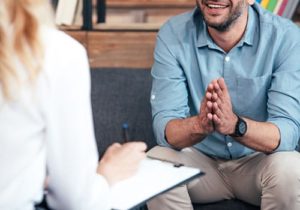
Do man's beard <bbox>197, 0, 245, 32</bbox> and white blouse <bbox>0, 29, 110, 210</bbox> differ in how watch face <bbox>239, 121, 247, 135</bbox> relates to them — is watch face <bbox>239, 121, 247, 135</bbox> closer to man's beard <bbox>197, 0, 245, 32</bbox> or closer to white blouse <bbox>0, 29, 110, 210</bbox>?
man's beard <bbox>197, 0, 245, 32</bbox>

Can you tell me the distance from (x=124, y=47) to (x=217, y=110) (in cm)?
106

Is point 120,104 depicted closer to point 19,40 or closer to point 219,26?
point 219,26

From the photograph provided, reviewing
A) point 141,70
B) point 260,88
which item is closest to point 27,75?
point 260,88

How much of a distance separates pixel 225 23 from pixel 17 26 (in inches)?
43.3

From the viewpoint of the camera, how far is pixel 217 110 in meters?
1.71

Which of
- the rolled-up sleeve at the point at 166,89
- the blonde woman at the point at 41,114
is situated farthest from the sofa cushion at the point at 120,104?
the blonde woman at the point at 41,114

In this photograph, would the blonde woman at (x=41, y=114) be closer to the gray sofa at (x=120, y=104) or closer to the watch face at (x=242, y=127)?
the watch face at (x=242, y=127)

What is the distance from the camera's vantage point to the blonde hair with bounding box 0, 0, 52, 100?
0.95m

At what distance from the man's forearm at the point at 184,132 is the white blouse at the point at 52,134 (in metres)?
0.78

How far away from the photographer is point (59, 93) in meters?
0.98

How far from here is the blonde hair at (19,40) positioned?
0.95 meters

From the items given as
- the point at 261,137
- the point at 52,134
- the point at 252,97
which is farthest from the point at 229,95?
the point at 52,134

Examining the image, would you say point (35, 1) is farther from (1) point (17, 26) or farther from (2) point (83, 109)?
(2) point (83, 109)

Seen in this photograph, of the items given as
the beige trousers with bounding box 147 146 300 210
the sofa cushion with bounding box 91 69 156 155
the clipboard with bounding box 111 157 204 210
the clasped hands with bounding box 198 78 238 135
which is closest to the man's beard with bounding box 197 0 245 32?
the clasped hands with bounding box 198 78 238 135
